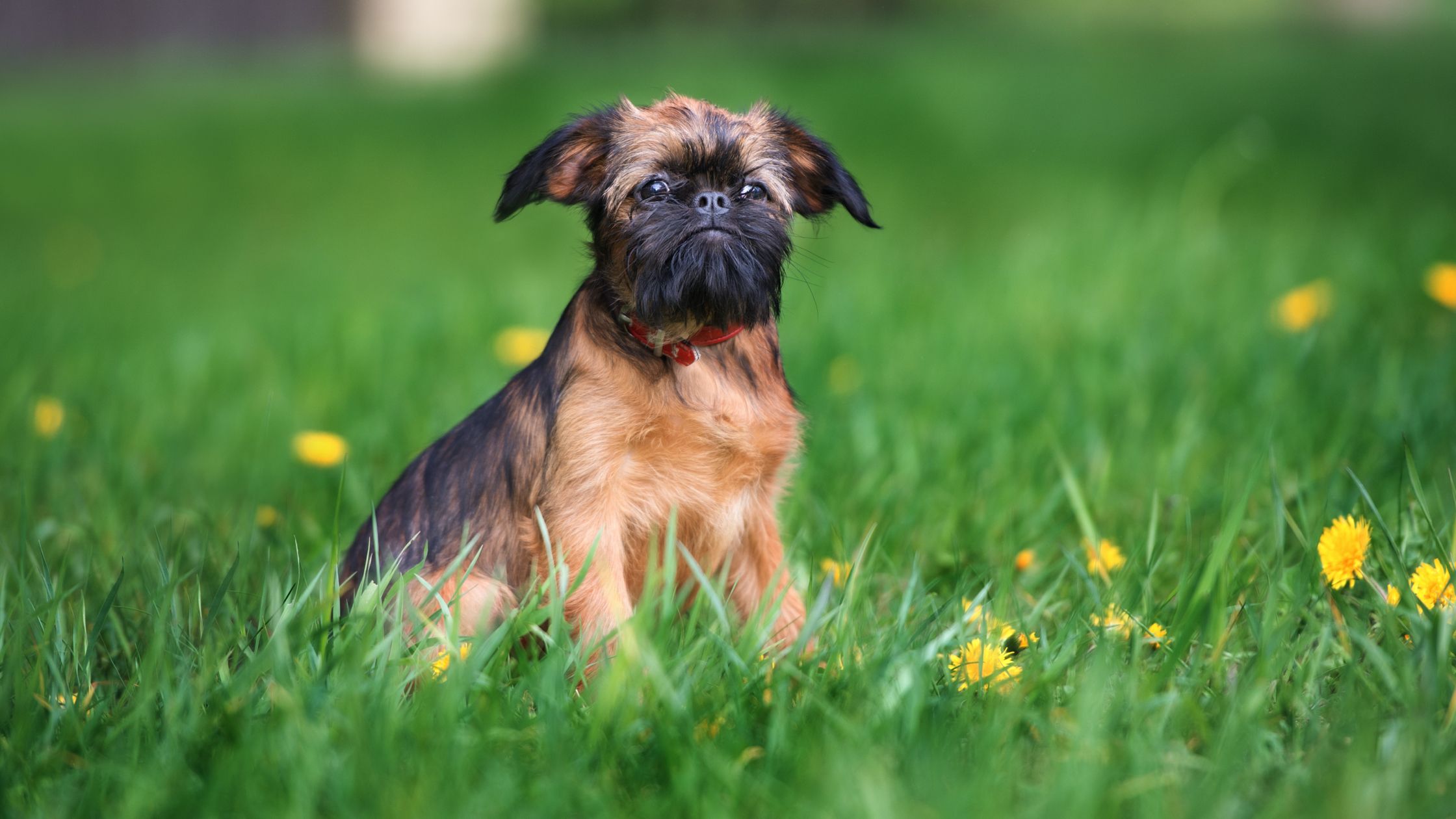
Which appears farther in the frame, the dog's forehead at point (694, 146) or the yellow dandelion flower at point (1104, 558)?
the yellow dandelion flower at point (1104, 558)

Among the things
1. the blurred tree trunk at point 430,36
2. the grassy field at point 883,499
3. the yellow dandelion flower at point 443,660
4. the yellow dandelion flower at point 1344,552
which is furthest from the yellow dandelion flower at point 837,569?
the blurred tree trunk at point 430,36

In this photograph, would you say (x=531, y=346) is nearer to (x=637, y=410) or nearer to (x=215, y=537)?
(x=215, y=537)

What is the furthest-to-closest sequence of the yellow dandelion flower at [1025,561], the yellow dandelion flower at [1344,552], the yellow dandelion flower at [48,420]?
the yellow dandelion flower at [48,420] < the yellow dandelion flower at [1025,561] < the yellow dandelion flower at [1344,552]

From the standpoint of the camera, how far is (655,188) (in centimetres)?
272

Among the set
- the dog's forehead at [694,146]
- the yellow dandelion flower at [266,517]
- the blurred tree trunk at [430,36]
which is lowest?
the yellow dandelion flower at [266,517]

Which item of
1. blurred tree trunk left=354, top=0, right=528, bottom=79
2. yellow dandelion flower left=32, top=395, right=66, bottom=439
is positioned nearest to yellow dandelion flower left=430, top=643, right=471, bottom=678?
yellow dandelion flower left=32, top=395, right=66, bottom=439

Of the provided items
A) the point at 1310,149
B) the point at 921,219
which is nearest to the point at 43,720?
the point at 921,219

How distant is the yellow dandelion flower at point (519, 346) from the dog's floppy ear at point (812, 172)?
175 centimetres

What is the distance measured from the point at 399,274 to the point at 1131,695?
7110 mm

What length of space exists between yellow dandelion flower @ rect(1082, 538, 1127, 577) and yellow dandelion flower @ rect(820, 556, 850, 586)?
0.61 meters

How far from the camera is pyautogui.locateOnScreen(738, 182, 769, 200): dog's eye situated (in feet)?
9.04

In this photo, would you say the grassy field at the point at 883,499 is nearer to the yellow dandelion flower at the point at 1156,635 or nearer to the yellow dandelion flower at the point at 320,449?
the yellow dandelion flower at the point at 1156,635

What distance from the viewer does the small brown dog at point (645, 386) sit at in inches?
105

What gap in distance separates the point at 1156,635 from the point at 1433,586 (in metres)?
0.59
